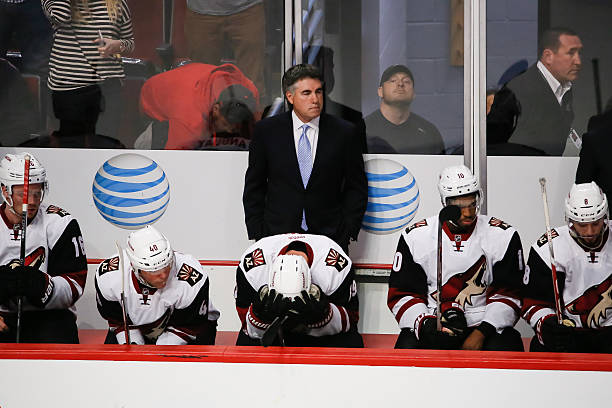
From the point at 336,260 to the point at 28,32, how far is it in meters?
2.20

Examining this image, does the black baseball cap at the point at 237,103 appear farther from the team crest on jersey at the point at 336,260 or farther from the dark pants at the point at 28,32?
the team crest on jersey at the point at 336,260

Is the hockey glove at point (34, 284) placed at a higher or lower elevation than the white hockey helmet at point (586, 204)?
lower

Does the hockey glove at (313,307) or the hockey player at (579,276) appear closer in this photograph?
the hockey glove at (313,307)

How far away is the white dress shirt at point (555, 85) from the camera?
4.48 m

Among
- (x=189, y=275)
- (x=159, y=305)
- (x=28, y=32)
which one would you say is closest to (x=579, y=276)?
(x=189, y=275)

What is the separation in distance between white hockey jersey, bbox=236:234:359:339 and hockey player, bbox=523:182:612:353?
0.74 m

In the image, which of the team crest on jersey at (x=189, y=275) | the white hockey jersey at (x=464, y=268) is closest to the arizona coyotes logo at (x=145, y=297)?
the team crest on jersey at (x=189, y=275)

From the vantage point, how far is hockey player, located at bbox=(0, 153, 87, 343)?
3635mm

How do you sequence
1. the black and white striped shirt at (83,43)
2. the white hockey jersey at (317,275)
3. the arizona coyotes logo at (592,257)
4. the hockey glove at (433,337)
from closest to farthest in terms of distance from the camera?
the hockey glove at (433,337)
the white hockey jersey at (317,275)
the arizona coyotes logo at (592,257)
the black and white striped shirt at (83,43)

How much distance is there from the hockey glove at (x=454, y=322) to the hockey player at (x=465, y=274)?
0.7 inches

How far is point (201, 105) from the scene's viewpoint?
465 centimetres

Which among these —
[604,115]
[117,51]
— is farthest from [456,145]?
[117,51]

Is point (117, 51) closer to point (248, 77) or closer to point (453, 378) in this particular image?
point (248, 77)

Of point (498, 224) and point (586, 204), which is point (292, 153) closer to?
point (498, 224)
